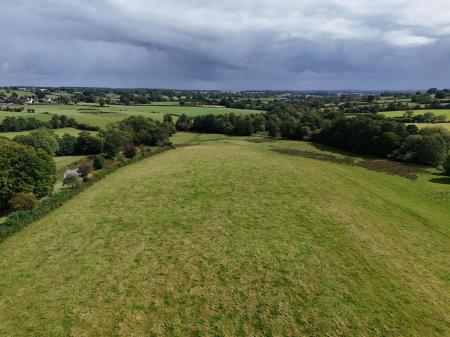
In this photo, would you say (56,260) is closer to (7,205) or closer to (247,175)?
(7,205)

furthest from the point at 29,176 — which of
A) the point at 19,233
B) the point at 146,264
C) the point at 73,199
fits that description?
the point at 146,264

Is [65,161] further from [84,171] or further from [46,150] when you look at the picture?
[84,171]

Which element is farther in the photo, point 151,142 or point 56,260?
point 151,142

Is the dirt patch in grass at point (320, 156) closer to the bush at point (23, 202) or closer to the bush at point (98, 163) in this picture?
the bush at point (98, 163)

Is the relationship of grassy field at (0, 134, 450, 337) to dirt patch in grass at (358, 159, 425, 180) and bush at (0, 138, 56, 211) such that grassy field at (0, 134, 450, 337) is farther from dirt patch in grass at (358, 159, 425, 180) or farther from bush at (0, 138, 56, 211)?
dirt patch in grass at (358, 159, 425, 180)

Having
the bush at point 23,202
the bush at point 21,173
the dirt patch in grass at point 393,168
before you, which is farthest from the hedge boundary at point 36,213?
the dirt patch in grass at point 393,168

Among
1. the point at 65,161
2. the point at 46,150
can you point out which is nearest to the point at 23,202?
the point at 46,150

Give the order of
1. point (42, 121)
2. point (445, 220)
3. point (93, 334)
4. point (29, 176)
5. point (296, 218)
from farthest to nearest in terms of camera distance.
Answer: point (42, 121) < point (29, 176) < point (445, 220) < point (296, 218) < point (93, 334)

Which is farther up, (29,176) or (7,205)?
(29,176)
